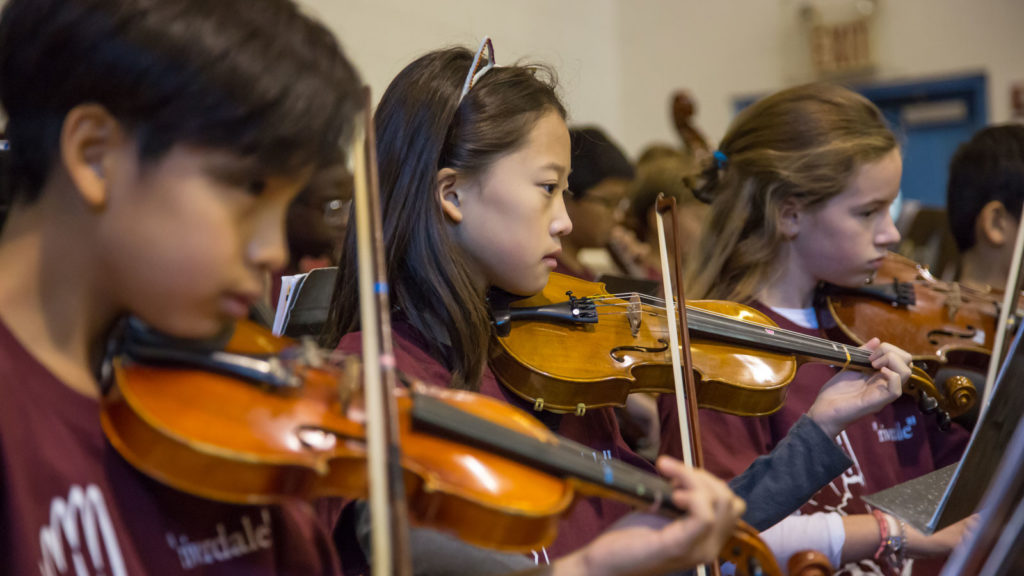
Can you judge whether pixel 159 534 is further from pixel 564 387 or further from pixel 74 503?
pixel 564 387

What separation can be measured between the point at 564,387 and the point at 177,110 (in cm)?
65

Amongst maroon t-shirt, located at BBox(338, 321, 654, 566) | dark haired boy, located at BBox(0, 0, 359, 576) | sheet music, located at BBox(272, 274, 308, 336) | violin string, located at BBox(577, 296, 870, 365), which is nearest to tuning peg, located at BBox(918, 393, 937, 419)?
violin string, located at BBox(577, 296, 870, 365)

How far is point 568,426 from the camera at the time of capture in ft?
4.13

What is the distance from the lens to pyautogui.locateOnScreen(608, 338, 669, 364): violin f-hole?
1.28 m

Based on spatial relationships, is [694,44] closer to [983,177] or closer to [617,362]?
[983,177]

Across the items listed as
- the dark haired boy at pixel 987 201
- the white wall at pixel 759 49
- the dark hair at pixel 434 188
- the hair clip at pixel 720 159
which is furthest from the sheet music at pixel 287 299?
the white wall at pixel 759 49

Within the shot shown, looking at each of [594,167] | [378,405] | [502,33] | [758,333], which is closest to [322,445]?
[378,405]

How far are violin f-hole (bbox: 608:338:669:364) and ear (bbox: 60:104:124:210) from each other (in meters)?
0.75

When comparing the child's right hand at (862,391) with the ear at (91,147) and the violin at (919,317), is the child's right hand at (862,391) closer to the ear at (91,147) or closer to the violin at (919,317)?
the violin at (919,317)

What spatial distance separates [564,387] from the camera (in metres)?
1.20

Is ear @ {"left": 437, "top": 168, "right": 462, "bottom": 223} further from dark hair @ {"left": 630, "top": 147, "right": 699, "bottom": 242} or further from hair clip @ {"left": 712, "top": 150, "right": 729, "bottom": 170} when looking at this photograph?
dark hair @ {"left": 630, "top": 147, "right": 699, "bottom": 242}

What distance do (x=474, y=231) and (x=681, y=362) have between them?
1.09 ft

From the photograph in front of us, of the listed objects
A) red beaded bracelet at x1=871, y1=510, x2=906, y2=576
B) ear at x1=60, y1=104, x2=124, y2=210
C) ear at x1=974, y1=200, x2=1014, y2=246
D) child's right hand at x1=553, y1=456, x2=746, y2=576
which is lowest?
red beaded bracelet at x1=871, y1=510, x2=906, y2=576

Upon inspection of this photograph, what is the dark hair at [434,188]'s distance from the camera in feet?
3.79
